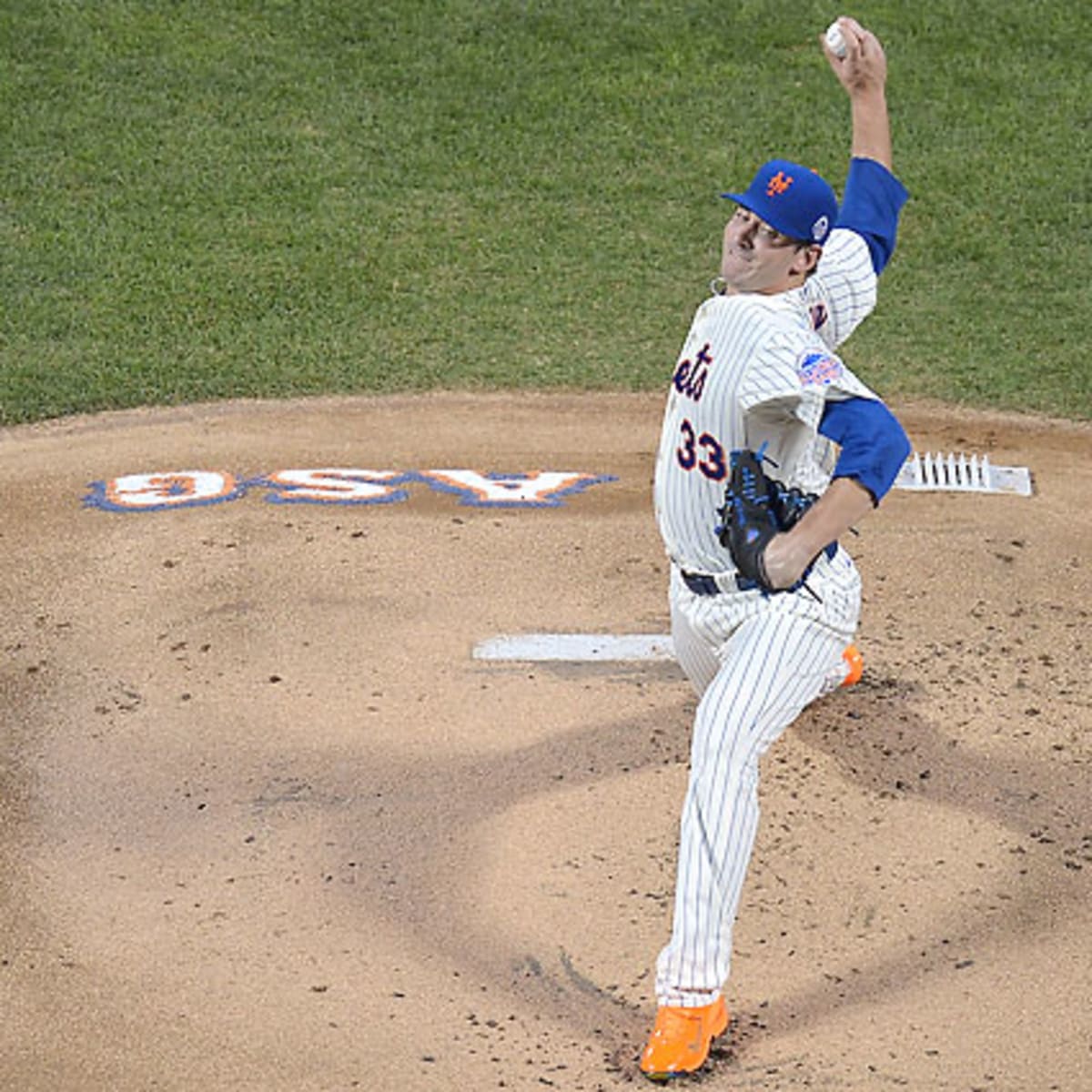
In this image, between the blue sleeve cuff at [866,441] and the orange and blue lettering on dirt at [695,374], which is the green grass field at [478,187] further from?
the blue sleeve cuff at [866,441]

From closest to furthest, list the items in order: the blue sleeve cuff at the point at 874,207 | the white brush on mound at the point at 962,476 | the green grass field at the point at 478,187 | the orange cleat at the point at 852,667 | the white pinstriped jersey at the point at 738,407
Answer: the white pinstriped jersey at the point at 738,407 → the blue sleeve cuff at the point at 874,207 → the orange cleat at the point at 852,667 → the white brush on mound at the point at 962,476 → the green grass field at the point at 478,187

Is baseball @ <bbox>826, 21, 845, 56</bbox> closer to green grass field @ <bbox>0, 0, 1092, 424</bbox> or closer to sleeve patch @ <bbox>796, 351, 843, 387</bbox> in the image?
sleeve patch @ <bbox>796, 351, 843, 387</bbox>

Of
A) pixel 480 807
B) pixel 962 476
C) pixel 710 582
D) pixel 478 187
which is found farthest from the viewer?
pixel 478 187

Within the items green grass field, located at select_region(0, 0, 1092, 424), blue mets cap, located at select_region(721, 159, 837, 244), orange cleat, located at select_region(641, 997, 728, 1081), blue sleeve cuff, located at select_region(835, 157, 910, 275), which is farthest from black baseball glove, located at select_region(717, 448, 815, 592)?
green grass field, located at select_region(0, 0, 1092, 424)

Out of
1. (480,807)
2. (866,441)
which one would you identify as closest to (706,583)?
(866,441)

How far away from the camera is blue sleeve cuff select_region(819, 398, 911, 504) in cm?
456

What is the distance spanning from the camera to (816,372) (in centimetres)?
462

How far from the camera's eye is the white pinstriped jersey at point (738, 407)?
464 cm

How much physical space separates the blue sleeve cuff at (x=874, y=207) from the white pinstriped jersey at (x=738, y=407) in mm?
346

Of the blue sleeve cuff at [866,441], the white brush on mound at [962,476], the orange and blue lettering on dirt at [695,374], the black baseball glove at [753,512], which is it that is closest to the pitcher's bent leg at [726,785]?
the black baseball glove at [753,512]

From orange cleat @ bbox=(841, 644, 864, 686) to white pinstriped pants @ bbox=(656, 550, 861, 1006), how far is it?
137 centimetres

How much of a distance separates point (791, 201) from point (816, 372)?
0.45 meters

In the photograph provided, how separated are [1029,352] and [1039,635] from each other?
3.63m

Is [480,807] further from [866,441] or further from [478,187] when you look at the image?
[478,187]
